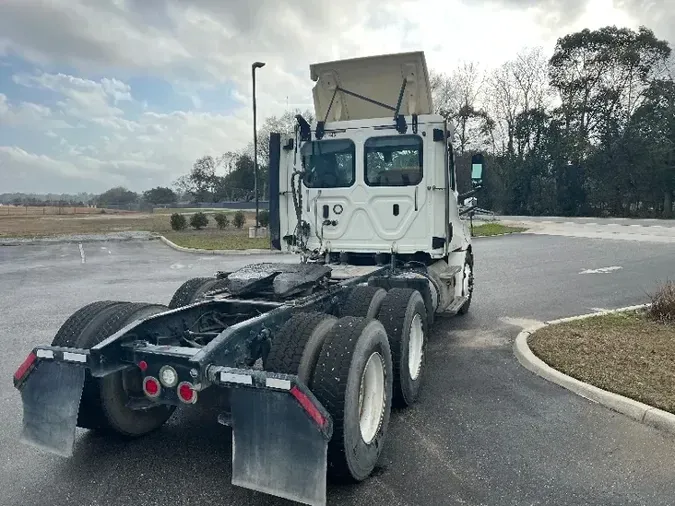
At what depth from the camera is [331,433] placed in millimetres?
3100

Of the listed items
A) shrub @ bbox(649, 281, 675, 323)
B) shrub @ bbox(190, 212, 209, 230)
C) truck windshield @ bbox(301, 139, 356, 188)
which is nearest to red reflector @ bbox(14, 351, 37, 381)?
truck windshield @ bbox(301, 139, 356, 188)

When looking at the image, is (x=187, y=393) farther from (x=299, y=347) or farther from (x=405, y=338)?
(x=405, y=338)

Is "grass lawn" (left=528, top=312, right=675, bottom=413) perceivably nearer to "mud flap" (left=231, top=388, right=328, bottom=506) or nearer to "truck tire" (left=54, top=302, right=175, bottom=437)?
"mud flap" (left=231, top=388, right=328, bottom=506)

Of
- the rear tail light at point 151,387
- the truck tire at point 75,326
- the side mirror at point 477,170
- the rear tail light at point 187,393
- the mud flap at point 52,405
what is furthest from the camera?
the side mirror at point 477,170

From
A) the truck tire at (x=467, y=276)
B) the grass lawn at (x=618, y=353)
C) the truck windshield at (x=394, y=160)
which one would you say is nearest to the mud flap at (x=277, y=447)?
the grass lawn at (x=618, y=353)

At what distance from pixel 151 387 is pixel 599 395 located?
394cm

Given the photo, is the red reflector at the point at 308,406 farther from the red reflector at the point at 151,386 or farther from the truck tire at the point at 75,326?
the truck tire at the point at 75,326

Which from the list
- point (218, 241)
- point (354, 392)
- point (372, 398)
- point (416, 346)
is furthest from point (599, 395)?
point (218, 241)

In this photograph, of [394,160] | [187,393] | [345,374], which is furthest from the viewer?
[394,160]

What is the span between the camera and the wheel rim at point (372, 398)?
12.5 ft

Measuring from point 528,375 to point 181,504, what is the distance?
387 centimetres

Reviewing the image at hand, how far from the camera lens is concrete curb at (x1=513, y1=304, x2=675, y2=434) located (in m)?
4.53

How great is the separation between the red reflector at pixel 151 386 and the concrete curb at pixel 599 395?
3.87 metres

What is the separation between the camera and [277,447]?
3121 mm
